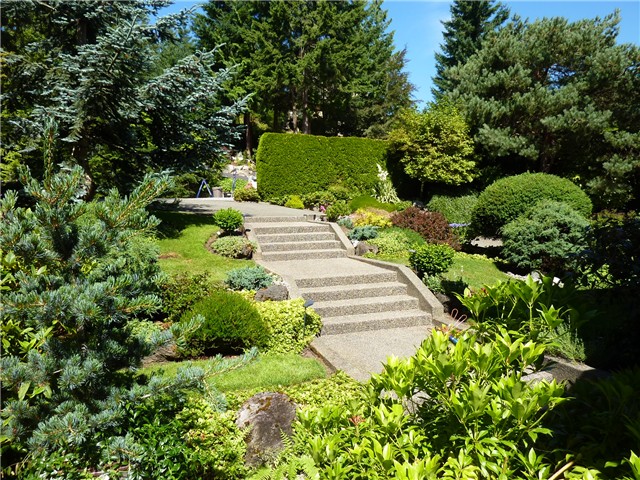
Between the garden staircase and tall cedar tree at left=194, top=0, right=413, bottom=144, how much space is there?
16.0 meters

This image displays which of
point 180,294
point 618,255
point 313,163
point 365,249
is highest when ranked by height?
point 313,163

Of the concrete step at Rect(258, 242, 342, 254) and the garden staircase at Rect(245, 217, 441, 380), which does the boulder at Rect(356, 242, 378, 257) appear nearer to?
the garden staircase at Rect(245, 217, 441, 380)

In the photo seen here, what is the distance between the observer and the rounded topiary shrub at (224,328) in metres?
5.74

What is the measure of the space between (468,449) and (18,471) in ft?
8.54

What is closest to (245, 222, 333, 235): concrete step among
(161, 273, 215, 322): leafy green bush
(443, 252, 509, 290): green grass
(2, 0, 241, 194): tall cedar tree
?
(2, 0, 241, 194): tall cedar tree

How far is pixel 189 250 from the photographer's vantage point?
379 inches

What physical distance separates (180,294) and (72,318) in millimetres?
4125

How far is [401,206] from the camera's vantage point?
15.8 metres

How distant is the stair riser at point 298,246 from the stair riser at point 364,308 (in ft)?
9.93

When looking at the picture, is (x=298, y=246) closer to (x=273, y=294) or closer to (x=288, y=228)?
(x=288, y=228)

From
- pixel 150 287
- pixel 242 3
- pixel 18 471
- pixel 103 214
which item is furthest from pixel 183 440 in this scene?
pixel 242 3

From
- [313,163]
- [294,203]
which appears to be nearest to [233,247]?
[294,203]

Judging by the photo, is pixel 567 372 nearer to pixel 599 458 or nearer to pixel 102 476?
pixel 599 458

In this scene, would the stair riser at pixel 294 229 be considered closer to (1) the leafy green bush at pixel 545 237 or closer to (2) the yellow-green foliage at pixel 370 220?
(2) the yellow-green foliage at pixel 370 220
